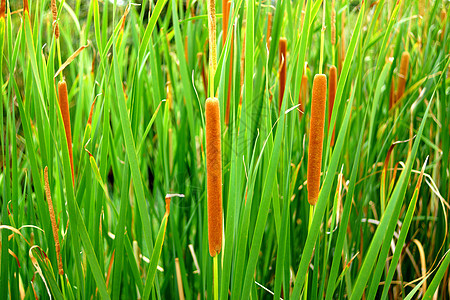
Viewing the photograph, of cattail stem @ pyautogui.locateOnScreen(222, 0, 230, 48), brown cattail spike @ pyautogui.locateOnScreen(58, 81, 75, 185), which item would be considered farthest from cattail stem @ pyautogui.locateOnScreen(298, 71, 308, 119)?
brown cattail spike @ pyautogui.locateOnScreen(58, 81, 75, 185)

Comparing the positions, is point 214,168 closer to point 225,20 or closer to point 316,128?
point 316,128

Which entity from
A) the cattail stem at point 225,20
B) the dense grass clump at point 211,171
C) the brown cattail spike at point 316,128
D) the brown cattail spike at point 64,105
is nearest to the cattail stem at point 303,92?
the dense grass clump at point 211,171

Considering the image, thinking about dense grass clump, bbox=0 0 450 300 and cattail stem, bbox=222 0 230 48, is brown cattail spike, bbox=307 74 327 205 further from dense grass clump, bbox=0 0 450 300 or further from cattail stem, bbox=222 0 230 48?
cattail stem, bbox=222 0 230 48

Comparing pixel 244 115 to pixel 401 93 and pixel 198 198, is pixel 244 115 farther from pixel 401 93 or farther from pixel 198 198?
pixel 401 93

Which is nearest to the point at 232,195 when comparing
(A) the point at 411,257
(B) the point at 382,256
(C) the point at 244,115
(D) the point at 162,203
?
(C) the point at 244,115

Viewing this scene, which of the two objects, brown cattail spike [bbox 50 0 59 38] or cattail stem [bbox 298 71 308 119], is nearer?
brown cattail spike [bbox 50 0 59 38]

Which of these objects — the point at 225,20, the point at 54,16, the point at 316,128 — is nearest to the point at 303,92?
the point at 225,20

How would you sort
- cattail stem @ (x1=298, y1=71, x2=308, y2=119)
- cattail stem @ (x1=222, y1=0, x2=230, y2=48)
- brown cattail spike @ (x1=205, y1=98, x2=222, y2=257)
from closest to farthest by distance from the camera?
brown cattail spike @ (x1=205, y1=98, x2=222, y2=257) < cattail stem @ (x1=222, y1=0, x2=230, y2=48) < cattail stem @ (x1=298, y1=71, x2=308, y2=119)
